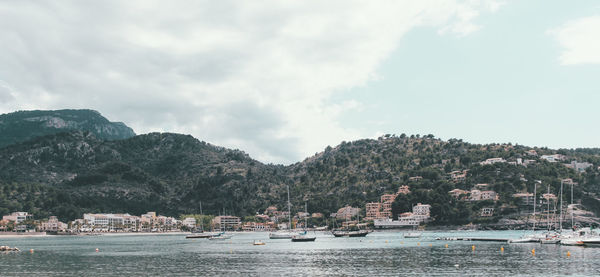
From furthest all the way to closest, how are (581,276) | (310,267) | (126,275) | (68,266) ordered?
(68,266) → (310,267) → (126,275) → (581,276)

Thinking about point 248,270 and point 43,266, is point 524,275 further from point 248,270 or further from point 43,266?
point 43,266

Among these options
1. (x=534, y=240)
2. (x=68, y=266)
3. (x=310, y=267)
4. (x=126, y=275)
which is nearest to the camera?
(x=126, y=275)

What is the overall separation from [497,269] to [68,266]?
67941 millimetres

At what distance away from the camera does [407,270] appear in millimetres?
78875

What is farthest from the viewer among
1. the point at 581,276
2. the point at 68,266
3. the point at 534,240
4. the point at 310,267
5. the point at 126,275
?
the point at 534,240

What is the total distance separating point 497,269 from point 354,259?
92.3 feet

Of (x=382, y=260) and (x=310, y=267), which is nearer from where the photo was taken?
(x=310, y=267)

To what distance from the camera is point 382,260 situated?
317 ft

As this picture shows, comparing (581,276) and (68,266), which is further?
(68,266)

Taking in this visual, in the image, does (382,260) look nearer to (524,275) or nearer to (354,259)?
(354,259)

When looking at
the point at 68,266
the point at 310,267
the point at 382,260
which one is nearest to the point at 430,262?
the point at 382,260

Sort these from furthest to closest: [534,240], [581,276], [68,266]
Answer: [534,240] → [68,266] → [581,276]

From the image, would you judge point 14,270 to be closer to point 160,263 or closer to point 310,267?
point 160,263

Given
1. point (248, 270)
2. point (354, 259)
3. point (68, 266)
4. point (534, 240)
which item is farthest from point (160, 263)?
point (534, 240)
